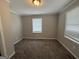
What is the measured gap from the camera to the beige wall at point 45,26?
20.0 ft

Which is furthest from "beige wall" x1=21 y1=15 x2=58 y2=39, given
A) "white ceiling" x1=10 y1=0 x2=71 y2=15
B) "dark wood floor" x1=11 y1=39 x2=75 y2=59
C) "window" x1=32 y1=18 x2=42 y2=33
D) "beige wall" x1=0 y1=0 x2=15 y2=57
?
"beige wall" x1=0 y1=0 x2=15 y2=57

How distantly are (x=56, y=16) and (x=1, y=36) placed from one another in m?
4.70

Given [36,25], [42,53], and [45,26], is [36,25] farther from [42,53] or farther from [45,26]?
[42,53]

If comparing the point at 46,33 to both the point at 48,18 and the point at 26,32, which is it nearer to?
the point at 48,18

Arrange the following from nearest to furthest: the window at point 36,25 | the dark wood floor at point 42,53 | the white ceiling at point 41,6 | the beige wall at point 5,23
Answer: the beige wall at point 5,23 < the white ceiling at point 41,6 < the dark wood floor at point 42,53 < the window at point 36,25

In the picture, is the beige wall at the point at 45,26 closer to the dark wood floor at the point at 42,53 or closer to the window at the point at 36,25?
the window at the point at 36,25

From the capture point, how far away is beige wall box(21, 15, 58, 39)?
20.0 ft

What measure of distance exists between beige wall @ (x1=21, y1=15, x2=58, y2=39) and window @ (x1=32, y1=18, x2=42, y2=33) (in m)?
0.27

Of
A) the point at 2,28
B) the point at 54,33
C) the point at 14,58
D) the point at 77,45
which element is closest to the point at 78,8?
the point at 77,45

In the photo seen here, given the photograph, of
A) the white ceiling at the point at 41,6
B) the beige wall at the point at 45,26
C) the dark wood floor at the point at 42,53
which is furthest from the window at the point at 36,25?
the dark wood floor at the point at 42,53

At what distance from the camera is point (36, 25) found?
251 inches

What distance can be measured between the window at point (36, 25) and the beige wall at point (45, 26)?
0.27 meters

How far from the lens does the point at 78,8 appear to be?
2.70m

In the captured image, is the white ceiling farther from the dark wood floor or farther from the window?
the window
